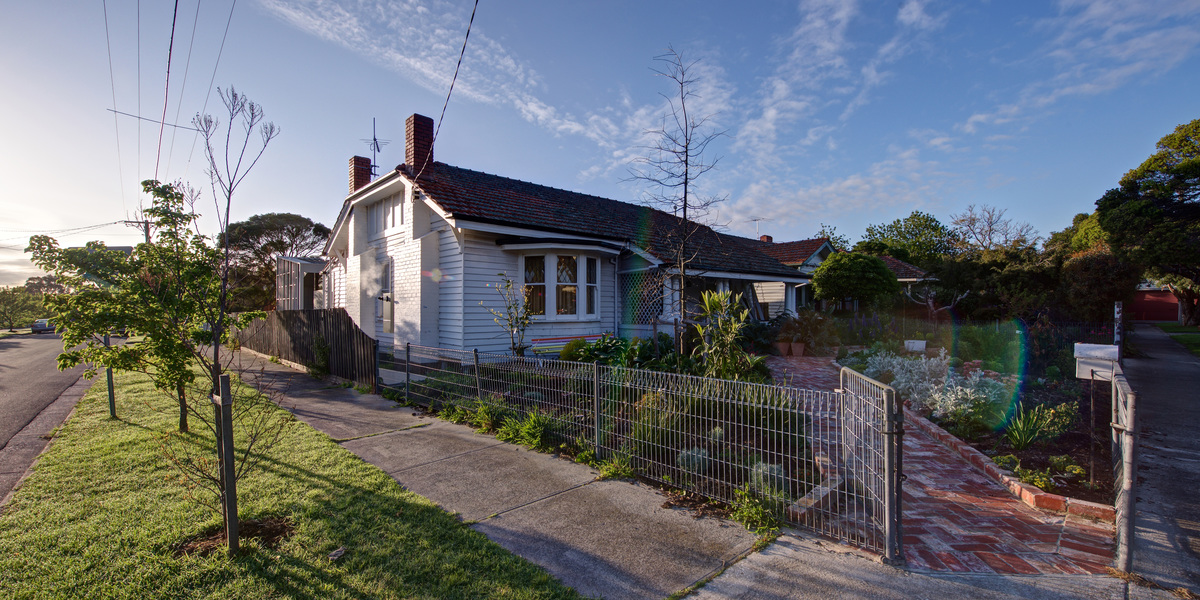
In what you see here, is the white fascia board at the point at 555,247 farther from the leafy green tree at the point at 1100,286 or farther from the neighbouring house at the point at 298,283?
the leafy green tree at the point at 1100,286

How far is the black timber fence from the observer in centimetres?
1021

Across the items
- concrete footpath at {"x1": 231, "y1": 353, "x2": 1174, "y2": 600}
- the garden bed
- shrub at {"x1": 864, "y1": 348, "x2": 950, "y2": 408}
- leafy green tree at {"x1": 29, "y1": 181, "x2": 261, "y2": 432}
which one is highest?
leafy green tree at {"x1": 29, "y1": 181, "x2": 261, "y2": 432}

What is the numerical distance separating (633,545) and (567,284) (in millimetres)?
9262

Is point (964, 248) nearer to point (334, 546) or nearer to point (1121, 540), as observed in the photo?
point (1121, 540)

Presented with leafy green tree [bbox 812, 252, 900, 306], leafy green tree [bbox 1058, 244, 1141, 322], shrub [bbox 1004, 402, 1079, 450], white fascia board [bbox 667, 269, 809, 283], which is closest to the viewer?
shrub [bbox 1004, 402, 1079, 450]

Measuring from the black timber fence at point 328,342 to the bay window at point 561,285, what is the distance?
376 centimetres

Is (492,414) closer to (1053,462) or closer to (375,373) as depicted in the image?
(375,373)

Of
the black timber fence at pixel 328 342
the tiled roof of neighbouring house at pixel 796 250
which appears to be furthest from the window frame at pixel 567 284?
the tiled roof of neighbouring house at pixel 796 250

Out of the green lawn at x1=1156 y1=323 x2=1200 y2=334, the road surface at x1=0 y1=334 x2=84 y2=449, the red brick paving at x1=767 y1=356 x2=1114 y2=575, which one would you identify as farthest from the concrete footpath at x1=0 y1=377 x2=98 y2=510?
the green lawn at x1=1156 y1=323 x2=1200 y2=334

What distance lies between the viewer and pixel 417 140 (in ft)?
43.8

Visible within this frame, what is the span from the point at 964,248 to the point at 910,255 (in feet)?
28.9

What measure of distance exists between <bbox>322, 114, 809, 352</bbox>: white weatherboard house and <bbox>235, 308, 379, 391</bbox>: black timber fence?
1.53 metres

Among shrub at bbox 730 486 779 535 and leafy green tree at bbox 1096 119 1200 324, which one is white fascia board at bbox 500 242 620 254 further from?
leafy green tree at bbox 1096 119 1200 324

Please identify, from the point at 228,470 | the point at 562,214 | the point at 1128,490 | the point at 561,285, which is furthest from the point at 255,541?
the point at 562,214
